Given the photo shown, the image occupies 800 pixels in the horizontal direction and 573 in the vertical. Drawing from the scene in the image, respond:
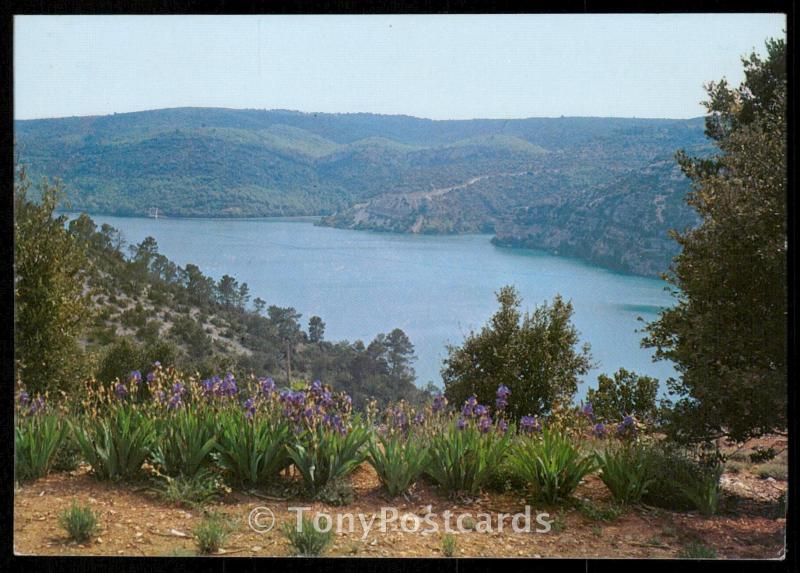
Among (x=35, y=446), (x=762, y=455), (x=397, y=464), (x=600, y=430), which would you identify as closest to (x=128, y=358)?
(x=35, y=446)

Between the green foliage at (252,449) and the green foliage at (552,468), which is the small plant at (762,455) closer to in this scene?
the green foliage at (552,468)

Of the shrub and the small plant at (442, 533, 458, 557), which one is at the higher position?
the shrub

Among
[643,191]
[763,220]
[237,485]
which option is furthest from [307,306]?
[763,220]

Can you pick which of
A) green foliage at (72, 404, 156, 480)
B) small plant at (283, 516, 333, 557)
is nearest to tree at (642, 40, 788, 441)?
small plant at (283, 516, 333, 557)

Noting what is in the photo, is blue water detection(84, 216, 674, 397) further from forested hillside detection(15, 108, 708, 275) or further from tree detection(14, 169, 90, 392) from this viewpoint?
tree detection(14, 169, 90, 392)

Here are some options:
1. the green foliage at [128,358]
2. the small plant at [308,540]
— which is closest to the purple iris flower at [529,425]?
the small plant at [308,540]

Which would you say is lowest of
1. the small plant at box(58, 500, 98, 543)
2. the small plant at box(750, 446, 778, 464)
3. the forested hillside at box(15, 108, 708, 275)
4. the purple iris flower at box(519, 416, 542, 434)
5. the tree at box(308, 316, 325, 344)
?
the small plant at box(58, 500, 98, 543)
